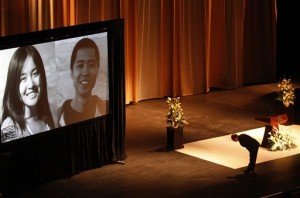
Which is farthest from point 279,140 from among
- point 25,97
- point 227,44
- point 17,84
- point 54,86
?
point 227,44

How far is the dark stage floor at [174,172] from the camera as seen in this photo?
8.70 m

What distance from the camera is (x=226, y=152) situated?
403 inches

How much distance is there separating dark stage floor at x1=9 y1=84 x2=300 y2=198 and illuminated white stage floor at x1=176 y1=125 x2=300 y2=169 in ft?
0.49

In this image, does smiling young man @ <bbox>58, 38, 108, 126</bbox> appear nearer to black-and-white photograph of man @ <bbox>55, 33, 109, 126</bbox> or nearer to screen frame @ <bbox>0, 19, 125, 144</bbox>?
black-and-white photograph of man @ <bbox>55, 33, 109, 126</bbox>

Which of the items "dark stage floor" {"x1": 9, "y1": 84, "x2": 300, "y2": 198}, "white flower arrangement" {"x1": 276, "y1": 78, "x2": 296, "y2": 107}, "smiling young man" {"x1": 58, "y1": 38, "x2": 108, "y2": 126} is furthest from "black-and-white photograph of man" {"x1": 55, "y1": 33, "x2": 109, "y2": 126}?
"white flower arrangement" {"x1": 276, "y1": 78, "x2": 296, "y2": 107}

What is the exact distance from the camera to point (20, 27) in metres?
10.9

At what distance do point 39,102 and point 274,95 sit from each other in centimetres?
570

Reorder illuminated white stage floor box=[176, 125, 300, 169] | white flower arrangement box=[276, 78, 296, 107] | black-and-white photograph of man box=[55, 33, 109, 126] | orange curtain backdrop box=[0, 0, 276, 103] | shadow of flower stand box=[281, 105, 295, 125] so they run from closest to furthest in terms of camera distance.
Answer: black-and-white photograph of man box=[55, 33, 109, 126], illuminated white stage floor box=[176, 125, 300, 169], white flower arrangement box=[276, 78, 296, 107], shadow of flower stand box=[281, 105, 295, 125], orange curtain backdrop box=[0, 0, 276, 103]

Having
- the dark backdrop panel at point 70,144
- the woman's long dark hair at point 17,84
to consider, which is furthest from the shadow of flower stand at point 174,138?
the woman's long dark hair at point 17,84

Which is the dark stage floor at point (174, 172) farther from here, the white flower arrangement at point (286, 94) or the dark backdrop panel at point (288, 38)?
the dark backdrop panel at point (288, 38)

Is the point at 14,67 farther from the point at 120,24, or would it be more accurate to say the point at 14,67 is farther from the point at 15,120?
the point at 120,24

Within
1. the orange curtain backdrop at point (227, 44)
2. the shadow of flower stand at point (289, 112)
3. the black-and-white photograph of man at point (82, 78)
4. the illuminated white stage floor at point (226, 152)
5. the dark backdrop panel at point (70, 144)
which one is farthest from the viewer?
the orange curtain backdrop at point (227, 44)

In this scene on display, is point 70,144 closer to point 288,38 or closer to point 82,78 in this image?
point 82,78

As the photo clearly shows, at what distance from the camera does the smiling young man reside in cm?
912
